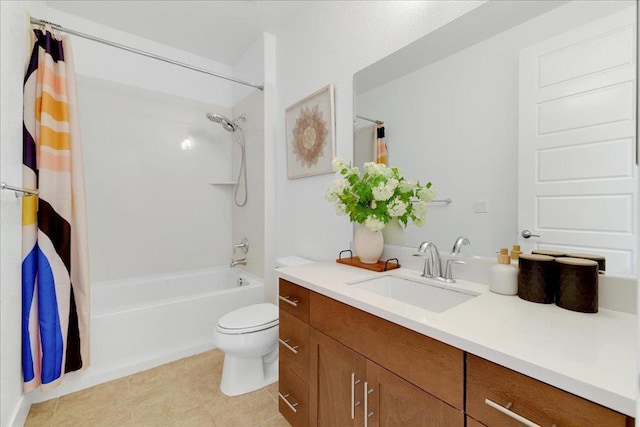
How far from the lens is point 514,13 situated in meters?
1.05

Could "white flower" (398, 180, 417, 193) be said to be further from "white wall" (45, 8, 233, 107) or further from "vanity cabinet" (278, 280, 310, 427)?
"white wall" (45, 8, 233, 107)

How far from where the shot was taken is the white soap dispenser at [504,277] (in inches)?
38.2

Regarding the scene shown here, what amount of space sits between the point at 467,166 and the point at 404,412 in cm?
95

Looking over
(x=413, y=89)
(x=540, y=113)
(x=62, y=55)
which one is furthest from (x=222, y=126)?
(x=540, y=113)

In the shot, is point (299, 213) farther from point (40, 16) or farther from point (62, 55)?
point (40, 16)

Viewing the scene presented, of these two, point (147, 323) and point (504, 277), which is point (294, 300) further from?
point (147, 323)

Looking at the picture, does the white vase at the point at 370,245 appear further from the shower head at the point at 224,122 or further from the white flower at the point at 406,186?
the shower head at the point at 224,122

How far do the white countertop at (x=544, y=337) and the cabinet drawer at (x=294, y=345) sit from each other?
1.12 feet

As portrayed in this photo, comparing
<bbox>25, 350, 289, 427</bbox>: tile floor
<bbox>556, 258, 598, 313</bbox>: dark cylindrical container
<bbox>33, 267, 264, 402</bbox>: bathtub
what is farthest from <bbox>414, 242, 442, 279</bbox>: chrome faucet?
<bbox>33, 267, 264, 402</bbox>: bathtub

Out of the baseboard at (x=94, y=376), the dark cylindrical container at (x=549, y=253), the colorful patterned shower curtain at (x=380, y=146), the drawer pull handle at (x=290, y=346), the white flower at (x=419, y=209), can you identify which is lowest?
the baseboard at (x=94, y=376)

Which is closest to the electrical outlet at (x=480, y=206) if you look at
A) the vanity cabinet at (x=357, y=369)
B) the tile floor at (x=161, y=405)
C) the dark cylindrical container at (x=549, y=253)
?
the dark cylindrical container at (x=549, y=253)

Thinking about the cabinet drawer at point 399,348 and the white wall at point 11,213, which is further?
the white wall at point 11,213

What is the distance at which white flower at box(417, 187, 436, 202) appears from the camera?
4.18ft

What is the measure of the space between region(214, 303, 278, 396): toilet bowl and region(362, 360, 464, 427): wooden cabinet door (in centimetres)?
87
